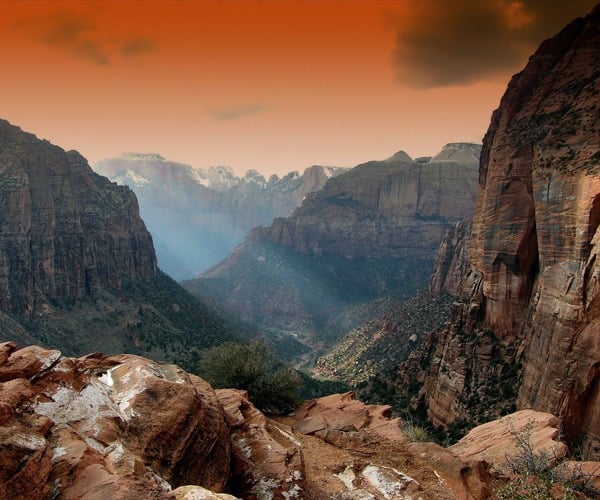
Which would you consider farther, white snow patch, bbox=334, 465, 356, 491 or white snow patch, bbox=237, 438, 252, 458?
white snow patch, bbox=237, 438, 252, 458

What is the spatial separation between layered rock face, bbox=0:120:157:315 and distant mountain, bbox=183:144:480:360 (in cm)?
5671

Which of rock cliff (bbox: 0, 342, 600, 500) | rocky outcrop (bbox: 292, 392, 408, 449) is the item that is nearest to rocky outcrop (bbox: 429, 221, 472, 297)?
rocky outcrop (bbox: 292, 392, 408, 449)

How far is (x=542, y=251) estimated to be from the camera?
36469mm

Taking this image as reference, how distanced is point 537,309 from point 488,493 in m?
24.4

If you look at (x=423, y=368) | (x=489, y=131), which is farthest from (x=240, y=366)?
(x=489, y=131)

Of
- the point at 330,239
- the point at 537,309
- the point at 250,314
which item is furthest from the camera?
the point at 330,239

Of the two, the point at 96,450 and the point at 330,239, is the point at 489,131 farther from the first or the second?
the point at 330,239

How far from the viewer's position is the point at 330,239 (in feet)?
607

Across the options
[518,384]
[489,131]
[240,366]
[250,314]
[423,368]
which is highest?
[489,131]

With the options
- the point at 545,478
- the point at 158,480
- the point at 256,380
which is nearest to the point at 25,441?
the point at 158,480

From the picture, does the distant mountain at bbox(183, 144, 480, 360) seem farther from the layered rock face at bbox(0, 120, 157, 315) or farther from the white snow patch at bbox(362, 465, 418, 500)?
the white snow patch at bbox(362, 465, 418, 500)

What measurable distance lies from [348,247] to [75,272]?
4635 inches

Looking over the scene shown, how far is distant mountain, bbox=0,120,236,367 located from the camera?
70312mm

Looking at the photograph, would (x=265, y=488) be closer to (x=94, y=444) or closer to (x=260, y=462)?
(x=260, y=462)
